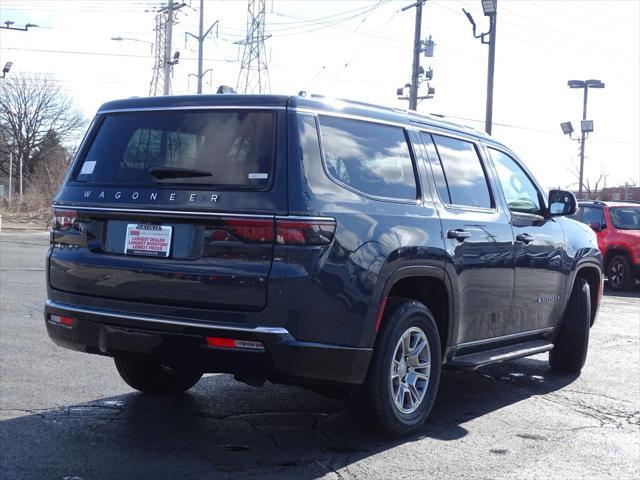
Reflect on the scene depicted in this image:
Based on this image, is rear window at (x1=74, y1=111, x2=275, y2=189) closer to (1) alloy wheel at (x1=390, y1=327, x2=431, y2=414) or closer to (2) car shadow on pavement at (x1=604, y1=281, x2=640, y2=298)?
(1) alloy wheel at (x1=390, y1=327, x2=431, y2=414)

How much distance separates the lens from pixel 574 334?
24.6 ft

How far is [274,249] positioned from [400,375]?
4.42ft

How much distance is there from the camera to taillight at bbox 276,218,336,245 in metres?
4.42

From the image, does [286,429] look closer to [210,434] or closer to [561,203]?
[210,434]

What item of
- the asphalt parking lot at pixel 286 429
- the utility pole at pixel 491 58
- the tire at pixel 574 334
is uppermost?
the utility pole at pixel 491 58

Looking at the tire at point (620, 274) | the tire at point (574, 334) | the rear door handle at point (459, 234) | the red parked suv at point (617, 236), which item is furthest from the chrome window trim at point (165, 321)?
the tire at point (620, 274)

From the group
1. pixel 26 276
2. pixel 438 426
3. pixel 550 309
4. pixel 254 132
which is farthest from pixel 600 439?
pixel 26 276

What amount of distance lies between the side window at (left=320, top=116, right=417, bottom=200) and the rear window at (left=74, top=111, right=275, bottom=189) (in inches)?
16.5

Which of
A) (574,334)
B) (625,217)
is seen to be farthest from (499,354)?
(625,217)

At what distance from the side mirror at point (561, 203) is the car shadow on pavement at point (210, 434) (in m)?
1.58

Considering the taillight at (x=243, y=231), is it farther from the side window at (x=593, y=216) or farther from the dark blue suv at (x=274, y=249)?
the side window at (x=593, y=216)

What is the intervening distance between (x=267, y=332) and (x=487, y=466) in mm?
1552

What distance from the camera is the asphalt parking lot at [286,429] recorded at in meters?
4.62

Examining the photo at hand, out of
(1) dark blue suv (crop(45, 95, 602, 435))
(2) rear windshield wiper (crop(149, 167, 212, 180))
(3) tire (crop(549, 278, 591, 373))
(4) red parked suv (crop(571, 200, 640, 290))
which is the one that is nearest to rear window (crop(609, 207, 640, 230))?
(4) red parked suv (crop(571, 200, 640, 290))
